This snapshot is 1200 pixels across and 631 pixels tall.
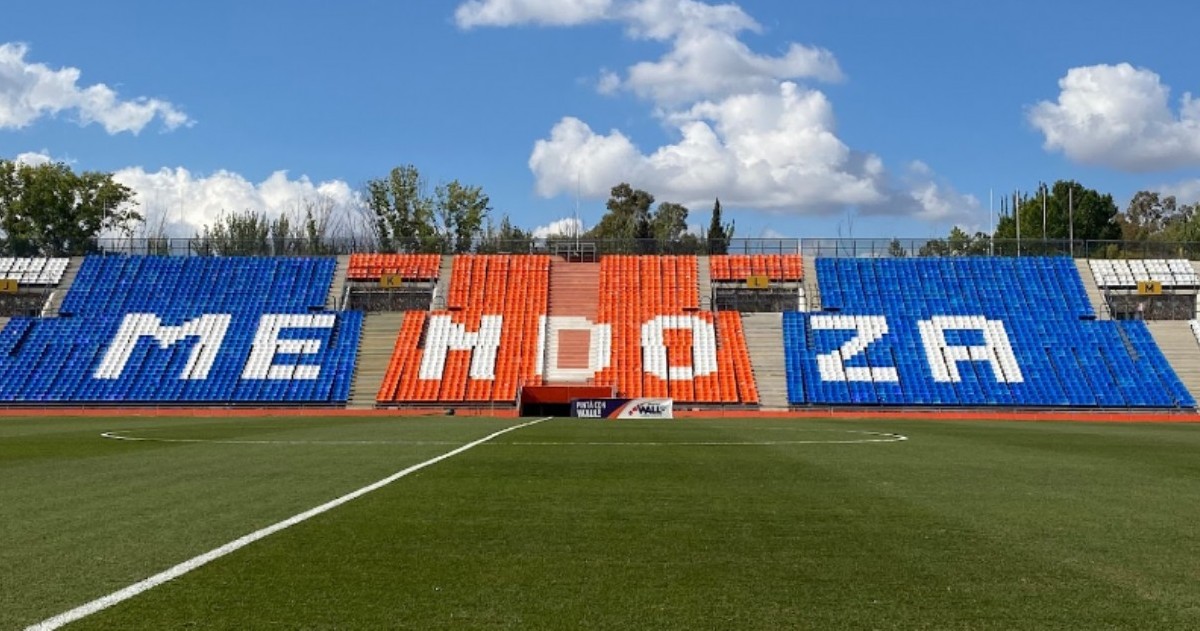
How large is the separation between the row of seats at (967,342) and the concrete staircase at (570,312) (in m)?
11.5

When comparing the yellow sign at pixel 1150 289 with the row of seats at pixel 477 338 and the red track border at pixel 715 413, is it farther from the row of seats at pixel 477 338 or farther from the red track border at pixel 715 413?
the row of seats at pixel 477 338

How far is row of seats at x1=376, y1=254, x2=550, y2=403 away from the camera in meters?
53.4

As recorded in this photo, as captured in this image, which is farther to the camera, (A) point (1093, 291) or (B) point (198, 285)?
(B) point (198, 285)

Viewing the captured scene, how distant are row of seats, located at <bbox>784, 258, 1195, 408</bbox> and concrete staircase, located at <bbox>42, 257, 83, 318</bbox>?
144ft

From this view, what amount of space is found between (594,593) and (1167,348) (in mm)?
58827

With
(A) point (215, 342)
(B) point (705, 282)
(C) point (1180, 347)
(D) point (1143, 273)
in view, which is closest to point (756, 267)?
(B) point (705, 282)

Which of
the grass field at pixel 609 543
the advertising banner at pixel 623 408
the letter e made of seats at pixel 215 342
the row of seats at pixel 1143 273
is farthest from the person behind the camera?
the row of seats at pixel 1143 273

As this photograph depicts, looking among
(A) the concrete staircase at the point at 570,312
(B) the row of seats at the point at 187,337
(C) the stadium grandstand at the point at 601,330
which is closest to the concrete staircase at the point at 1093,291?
(C) the stadium grandstand at the point at 601,330

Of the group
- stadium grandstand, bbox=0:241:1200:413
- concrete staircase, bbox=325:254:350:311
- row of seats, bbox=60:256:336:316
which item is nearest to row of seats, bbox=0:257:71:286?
stadium grandstand, bbox=0:241:1200:413

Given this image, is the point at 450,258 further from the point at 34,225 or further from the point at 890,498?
the point at 890,498

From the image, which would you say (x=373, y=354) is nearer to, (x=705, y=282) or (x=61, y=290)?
(x=705, y=282)

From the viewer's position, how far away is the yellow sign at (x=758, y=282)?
208 ft

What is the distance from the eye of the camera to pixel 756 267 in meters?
64.8

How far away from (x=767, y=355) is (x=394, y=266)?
25.1 m
